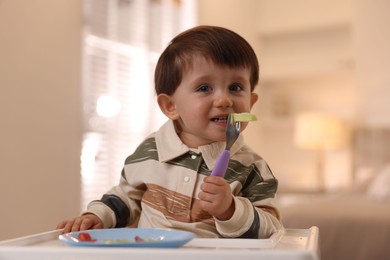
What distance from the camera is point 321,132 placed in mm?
3934

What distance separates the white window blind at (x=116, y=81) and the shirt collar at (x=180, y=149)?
46.7 inches

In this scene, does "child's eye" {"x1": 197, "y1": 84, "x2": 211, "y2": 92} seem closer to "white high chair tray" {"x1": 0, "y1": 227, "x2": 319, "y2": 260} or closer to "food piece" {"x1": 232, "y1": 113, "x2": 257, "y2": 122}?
"food piece" {"x1": 232, "y1": 113, "x2": 257, "y2": 122}

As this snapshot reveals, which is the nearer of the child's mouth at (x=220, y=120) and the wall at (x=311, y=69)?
the child's mouth at (x=220, y=120)

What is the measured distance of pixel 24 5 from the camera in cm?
188

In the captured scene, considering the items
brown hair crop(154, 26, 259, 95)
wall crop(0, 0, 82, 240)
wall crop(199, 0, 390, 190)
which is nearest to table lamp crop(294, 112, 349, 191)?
wall crop(199, 0, 390, 190)

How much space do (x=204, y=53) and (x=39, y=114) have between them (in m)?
1.03

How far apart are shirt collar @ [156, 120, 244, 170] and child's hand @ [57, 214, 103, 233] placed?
0.54ft

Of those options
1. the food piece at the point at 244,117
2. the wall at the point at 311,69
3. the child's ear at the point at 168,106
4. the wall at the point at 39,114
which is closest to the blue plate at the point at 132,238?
the food piece at the point at 244,117

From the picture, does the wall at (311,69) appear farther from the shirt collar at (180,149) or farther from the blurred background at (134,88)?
the shirt collar at (180,149)

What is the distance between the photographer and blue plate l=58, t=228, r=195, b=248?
0.73m

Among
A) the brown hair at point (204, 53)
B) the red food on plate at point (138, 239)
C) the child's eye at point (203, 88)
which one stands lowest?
the red food on plate at point (138, 239)

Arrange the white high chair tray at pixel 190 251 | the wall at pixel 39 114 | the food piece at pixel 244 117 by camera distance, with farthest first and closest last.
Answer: the wall at pixel 39 114
the food piece at pixel 244 117
the white high chair tray at pixel 190 251

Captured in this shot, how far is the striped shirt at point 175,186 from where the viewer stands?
3.38 feet

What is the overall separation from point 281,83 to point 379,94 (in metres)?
0.87
